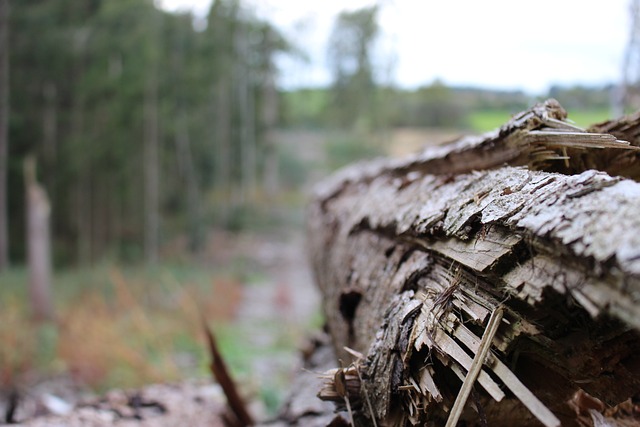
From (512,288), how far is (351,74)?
29298mm

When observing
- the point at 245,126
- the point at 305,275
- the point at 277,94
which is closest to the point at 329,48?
the point at 277,94

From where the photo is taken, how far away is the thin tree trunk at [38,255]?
8.53 metres

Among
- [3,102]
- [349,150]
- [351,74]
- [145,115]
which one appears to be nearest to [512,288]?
[145,115]

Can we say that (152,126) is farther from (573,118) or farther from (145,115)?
(573,118)

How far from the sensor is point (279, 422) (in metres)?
2.32

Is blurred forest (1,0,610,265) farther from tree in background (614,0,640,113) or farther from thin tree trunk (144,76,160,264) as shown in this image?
tree in background (614,0,640,113)

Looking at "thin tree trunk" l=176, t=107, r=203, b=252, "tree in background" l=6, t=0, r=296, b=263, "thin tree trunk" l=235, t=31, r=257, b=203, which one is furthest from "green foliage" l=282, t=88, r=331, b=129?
"thin tree trunk" l=176, t=107, r=203, b=252

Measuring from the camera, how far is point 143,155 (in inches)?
657

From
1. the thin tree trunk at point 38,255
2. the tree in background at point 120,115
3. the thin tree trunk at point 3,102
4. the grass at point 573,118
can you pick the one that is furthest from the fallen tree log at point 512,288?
the thin tree trunk at point 3,102

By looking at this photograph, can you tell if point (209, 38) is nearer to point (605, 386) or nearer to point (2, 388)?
point (2, 388)

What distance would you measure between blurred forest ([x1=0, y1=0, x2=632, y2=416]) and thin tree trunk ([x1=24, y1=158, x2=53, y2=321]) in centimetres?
36

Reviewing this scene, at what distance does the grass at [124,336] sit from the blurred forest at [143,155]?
0.04 meters

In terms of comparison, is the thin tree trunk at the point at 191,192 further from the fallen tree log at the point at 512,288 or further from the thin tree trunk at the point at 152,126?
the fallen tree log at the point at 512,288

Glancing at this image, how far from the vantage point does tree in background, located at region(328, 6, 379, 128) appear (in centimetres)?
2352
